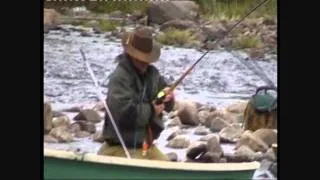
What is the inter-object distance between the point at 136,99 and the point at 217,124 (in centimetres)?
54

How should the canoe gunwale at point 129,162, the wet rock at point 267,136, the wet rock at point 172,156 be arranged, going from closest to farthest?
1. the canoe gunwale at point 129,162
2. the wet rock at point 172,156
3. the wet rock at point 267,136

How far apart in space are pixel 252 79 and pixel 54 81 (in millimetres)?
1247

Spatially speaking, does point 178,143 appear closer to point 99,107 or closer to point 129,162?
point 129,162

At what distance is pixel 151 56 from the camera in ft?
17.5

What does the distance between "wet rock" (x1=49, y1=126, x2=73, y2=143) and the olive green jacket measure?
0.22 meters

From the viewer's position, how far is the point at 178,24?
5.39 m

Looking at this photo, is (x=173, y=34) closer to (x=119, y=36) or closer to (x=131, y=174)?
(x=119, y=36)

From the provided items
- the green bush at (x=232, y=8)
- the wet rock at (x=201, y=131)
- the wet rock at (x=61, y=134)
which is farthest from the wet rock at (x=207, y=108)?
the wet rock at (x=61, y=134)

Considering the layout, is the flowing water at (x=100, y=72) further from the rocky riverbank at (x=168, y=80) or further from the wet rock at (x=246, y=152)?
the wet rock at (x=246, y=152)

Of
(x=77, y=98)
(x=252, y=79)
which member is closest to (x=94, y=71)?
(x=77, y=98)

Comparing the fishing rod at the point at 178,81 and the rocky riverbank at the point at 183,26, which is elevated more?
the rocky riverbank at the point at 183,26

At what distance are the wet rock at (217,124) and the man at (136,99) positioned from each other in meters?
0.32

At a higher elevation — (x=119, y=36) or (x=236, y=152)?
(x=119, y=36)

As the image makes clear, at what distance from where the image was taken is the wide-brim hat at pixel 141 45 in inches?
209
